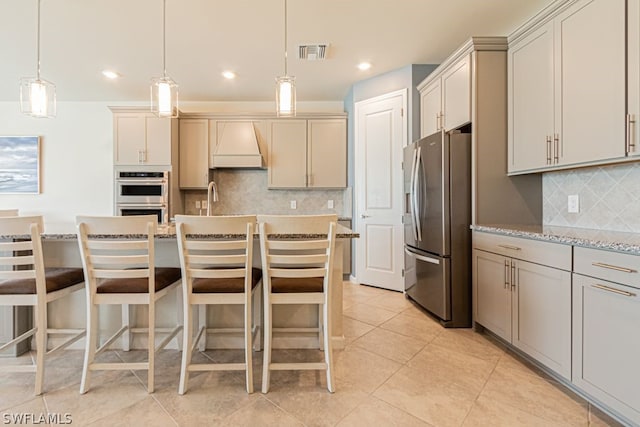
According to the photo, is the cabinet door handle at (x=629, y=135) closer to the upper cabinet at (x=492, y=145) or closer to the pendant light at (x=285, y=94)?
the upper cabinet at (x=492, y=145)

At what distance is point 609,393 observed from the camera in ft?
4.64

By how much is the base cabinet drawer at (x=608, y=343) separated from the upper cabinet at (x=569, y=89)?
79 centimetres

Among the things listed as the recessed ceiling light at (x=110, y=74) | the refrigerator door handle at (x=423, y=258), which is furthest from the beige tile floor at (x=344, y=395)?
the recessed ceiling light at (x=110, y=74)

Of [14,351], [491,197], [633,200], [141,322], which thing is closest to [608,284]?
[633,200]

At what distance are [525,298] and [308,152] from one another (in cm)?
321

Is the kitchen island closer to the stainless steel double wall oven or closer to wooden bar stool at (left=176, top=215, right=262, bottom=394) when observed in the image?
wooden bar stool at (left=176, top=215, right=262, bottom=394)

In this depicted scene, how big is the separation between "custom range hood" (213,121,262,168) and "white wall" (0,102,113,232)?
6.05 ft

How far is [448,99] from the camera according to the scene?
9.09ft

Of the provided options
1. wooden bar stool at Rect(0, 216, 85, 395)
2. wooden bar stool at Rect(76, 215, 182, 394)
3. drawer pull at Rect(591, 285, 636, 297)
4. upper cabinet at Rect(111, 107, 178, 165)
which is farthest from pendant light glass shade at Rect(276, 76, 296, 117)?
upper cabinet at Rect(111, 107, 178, 165)

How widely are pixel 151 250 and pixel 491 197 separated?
2.52 metres

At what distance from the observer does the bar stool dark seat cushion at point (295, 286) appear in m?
1.73

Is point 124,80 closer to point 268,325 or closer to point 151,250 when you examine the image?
point 151,250

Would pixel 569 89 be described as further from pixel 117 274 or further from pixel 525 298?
pixel 117 274

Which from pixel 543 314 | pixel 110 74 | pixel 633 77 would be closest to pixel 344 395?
pixel 543 314
